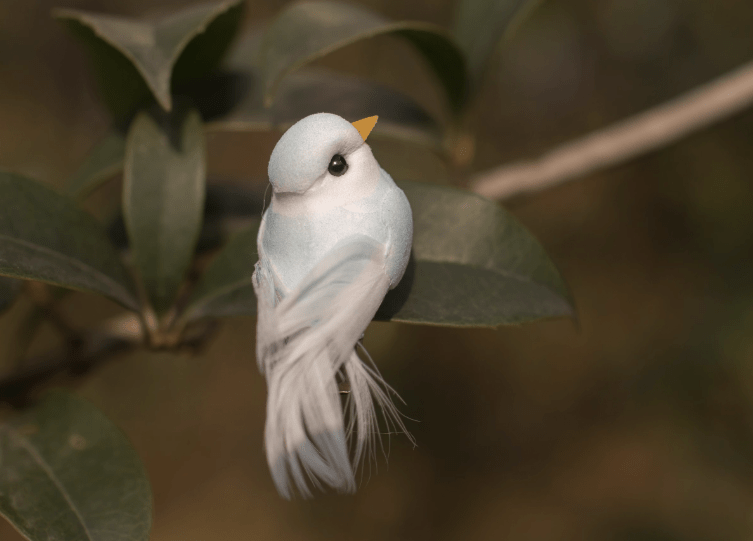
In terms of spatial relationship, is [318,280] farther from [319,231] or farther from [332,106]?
[332,106]

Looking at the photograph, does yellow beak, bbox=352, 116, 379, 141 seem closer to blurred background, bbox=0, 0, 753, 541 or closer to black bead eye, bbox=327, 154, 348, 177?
black bead eye, bbox=327, 154, 348, 177

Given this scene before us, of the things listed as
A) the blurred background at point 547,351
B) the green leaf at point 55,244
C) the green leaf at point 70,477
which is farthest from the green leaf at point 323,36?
the blurred background at point 547,351

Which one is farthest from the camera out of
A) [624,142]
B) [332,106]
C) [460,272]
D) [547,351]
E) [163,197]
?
[547,351]

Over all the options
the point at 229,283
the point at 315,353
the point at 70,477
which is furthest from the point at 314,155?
the point at 70,477

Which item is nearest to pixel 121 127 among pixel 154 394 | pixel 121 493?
pixel 121 493

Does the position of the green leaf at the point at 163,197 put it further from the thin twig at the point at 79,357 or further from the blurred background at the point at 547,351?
the blurred background at the point at 547,351

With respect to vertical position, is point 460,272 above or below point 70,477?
above
